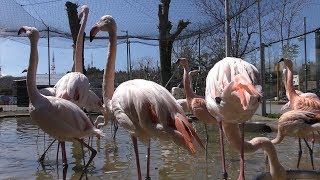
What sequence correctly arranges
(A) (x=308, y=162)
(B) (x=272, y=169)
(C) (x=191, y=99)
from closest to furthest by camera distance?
Answer: (B) (x=272, y=169) < (A) (x=308, y=162) < (C) (x=191, y=99)

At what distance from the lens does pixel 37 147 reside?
877 cm

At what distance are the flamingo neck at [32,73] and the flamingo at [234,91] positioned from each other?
2.05 m

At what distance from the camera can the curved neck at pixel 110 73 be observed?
5.04 metres

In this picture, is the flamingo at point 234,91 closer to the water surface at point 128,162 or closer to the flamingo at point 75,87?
the water surface at point 128,162

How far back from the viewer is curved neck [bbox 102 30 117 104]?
16.5ft

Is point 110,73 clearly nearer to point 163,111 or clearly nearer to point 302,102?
point 163,111

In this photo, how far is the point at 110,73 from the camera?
5.19m

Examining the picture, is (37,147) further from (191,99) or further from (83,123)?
(83,123)

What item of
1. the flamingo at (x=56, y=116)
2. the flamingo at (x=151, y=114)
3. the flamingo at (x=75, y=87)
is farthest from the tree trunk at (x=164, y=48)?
the flamingo at (x=151, y=114)

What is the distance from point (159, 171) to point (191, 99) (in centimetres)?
271

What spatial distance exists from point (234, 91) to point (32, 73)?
2.50 meters

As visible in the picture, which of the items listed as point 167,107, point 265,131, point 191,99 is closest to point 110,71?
point 167,107

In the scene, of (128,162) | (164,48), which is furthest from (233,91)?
(164,48)

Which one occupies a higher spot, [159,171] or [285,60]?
[285,60]
